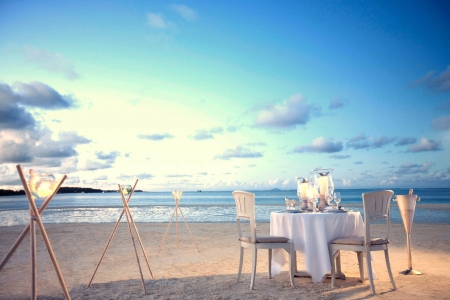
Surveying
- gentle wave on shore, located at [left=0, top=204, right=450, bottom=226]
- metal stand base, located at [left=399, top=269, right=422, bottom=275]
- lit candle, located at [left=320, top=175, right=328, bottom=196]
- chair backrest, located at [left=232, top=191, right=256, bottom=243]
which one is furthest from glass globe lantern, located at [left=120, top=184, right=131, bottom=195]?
gentle wave on shore, located at [left=0, top=204, right=450, bottom=226]

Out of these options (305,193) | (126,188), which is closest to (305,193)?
(305,193)

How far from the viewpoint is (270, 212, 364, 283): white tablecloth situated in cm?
465

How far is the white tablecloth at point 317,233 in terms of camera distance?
465cm

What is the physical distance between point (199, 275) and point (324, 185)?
2.22 meters

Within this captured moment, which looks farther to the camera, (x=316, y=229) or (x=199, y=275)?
(x=199, y=275)

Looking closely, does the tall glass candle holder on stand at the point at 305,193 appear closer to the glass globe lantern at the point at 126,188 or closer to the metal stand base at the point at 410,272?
the metal stand base at the point at 410,272

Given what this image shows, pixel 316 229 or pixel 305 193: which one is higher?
pixel 305 193

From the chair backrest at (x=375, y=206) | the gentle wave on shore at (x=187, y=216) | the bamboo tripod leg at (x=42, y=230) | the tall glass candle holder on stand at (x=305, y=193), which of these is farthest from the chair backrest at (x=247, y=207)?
the gentle wave on shore at (x=187, y=216)

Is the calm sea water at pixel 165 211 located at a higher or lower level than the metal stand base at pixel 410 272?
higher

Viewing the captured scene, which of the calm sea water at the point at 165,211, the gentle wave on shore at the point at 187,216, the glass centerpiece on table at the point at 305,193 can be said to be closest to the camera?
the glass centerpiece on table at the point at 305,193

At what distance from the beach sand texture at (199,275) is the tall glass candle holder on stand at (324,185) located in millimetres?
1068

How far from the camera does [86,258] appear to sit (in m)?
7.22

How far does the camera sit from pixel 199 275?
5.51 metres

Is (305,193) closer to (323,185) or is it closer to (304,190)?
(304,190)
